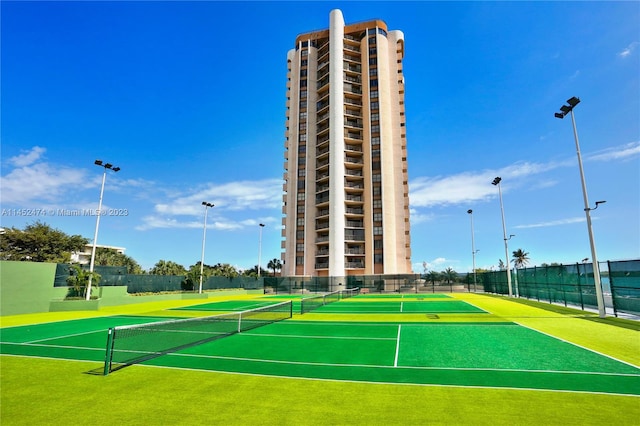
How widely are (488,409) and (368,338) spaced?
25.2 feet

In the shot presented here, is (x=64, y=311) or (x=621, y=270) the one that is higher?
(x=621, y=270)

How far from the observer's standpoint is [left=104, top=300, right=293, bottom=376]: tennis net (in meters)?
9.66

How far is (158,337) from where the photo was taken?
1408cm

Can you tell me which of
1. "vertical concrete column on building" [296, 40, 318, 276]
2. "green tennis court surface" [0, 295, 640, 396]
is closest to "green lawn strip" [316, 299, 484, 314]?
"green tennis court surface" [0, 295, 640, 396]

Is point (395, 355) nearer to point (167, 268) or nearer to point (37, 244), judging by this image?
point (167, 268)

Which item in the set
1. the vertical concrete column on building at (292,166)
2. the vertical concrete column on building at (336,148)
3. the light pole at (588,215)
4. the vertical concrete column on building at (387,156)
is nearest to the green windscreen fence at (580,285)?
the light pole at (588,215)

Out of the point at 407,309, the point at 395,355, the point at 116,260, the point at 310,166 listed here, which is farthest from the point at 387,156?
the point at 116,260

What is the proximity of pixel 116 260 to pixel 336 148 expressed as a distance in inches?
2287

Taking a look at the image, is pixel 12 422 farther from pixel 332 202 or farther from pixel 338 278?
pixel 332 202

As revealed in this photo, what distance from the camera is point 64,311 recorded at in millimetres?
25719

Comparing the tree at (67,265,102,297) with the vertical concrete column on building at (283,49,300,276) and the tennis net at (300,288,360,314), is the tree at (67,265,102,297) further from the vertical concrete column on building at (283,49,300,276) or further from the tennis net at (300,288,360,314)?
the vertical concrete column on building at (283,49,300,276)

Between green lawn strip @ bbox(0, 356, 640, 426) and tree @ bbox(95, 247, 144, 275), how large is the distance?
70.6 metres

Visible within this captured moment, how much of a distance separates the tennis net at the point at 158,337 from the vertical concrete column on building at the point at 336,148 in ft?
151

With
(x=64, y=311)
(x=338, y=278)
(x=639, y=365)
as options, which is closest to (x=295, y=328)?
(x=639, y=365)
